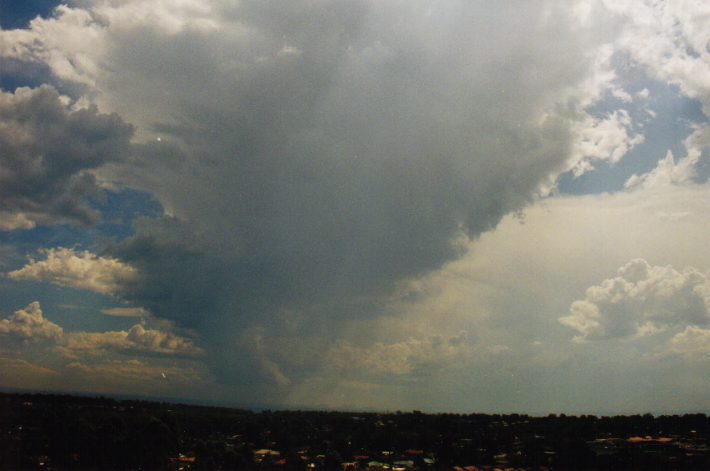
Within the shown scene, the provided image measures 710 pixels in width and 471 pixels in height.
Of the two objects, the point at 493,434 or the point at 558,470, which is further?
the point at 493,434

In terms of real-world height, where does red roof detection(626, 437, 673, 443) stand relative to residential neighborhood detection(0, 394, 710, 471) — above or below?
above

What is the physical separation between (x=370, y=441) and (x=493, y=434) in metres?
15.6

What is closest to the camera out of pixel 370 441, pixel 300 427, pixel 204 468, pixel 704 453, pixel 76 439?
pixel 704 453

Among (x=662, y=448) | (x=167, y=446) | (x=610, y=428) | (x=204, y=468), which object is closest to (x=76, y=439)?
(x=167, y=446)

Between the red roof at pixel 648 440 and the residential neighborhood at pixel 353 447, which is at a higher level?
the red roof at pixel 648 440

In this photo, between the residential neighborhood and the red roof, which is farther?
the red roof

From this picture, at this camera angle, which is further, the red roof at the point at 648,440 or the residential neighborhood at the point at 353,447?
the red roof at the point at 648,440

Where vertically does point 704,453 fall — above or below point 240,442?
above

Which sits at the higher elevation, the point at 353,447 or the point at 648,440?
the point at 648,440

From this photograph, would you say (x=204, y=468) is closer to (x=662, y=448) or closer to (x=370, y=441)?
(x=370, y=441)

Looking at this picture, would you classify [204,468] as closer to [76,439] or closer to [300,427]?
[76,439]

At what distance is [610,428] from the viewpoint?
207 feet

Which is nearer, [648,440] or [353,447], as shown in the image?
[648,440]

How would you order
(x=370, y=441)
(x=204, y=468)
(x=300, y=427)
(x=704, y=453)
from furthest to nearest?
(x=300, y=427), (x=370, y=441), (x=204, y=468), (x=704, y=453)
